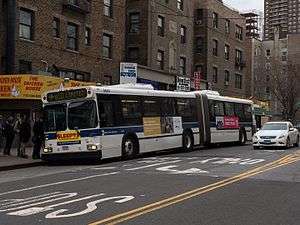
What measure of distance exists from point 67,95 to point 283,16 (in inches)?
3386

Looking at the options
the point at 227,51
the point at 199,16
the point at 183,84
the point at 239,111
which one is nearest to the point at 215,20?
the point at 199,16

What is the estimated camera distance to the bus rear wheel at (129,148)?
75.3 feet

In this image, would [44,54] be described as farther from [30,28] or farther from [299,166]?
[299,166]

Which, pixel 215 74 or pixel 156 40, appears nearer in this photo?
pixel 156 40

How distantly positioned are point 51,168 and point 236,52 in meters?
46.5

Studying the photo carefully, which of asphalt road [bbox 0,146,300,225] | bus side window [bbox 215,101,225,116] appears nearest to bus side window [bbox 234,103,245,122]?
bus side window [bbox 215,101,225,116]

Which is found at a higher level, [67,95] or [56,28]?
[56,28]

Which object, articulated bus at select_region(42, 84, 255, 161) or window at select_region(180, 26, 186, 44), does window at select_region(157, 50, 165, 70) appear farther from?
articulated bus at select_region(42, 84, 255, 161)

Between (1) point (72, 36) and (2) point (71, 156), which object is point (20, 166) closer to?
(2) point (71, 156)

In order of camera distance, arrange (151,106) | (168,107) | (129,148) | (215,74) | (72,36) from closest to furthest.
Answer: (129,148)
(151,106)
(168,107)
(72,36)
(215,74)

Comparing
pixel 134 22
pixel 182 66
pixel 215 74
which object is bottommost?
pixel 215 74

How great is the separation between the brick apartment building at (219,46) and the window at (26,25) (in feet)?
84.2

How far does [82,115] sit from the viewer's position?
2153 centimetres

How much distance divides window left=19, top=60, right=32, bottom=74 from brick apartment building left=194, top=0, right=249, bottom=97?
25.8 metres
